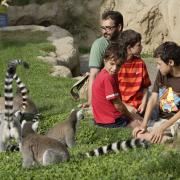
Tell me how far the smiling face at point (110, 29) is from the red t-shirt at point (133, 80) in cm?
45

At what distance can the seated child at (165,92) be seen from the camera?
5916mm

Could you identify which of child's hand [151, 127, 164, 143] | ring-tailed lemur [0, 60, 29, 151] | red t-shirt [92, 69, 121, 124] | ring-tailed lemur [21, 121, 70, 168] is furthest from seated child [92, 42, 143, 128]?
ring-tailed lemur [21, 121, 70, 168]

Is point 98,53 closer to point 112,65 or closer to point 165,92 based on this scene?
point 112,65

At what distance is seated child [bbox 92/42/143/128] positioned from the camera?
6.43 m

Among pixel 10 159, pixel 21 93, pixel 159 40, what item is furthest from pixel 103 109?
pixel 159 40

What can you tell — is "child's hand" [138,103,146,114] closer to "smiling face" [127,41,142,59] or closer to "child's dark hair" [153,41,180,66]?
"smiling face" [127,41,142,59]

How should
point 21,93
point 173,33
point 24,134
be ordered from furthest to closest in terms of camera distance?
1. point 173,33
2. point 21,93
3. point 24,134

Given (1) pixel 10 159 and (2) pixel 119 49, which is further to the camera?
(2) pixel 119 49

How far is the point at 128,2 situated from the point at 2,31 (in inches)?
175

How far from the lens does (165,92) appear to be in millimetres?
6574

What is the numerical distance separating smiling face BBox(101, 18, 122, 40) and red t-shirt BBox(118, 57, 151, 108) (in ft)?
1.47

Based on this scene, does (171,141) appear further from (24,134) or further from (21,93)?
(21,93)

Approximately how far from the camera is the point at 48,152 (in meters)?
5.20

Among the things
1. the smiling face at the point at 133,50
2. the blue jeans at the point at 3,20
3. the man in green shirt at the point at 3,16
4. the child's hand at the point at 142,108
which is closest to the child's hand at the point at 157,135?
the child's hand at the point at 142,108
